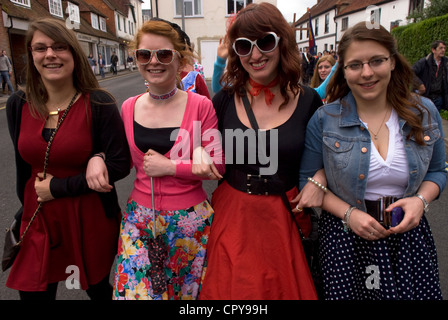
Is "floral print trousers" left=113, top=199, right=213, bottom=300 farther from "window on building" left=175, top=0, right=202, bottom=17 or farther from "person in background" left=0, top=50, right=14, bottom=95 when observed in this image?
"window on building" left=175, top=0, right=202, bottom=17

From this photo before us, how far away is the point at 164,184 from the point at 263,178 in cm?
52

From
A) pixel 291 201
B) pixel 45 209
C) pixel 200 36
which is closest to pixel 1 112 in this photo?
pixel 45 209

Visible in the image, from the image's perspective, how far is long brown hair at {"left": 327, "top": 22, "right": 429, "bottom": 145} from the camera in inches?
62.3

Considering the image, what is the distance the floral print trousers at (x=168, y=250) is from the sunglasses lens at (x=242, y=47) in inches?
32.8

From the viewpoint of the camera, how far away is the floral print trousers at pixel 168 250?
1.79 metres

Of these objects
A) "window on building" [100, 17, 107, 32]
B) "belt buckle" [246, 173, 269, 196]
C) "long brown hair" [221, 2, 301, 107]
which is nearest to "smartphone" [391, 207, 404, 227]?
"belt buckle" [246, 173, 269, 196]

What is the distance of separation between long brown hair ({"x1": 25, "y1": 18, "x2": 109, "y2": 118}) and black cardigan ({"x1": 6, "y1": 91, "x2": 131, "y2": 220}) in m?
0.07

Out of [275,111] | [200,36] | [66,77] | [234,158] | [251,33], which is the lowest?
[234,158]

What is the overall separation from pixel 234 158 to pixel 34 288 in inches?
50.0

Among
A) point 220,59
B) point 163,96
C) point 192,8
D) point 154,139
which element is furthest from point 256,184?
point 192,8

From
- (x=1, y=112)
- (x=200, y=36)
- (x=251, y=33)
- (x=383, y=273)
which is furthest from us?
(x=200, y=36)

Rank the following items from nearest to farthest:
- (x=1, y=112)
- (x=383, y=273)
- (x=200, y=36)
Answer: (x=383, y=273), (x=1, y=112), (x=200, y=36)

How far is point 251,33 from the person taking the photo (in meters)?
1.78
